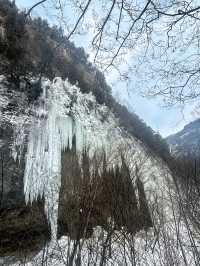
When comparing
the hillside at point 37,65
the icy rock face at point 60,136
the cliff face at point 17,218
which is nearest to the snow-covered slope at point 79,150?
the icy rock face at point 60,136

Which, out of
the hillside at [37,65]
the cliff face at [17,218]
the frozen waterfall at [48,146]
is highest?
the hillside at [37,65]

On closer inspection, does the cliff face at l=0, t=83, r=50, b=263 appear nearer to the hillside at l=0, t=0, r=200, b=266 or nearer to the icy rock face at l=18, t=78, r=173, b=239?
the hillside at l=0, t=0, r=200, b=266

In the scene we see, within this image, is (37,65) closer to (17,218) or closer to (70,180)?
(17,218)

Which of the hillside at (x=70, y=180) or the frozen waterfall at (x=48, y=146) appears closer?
the hillside at (x=70, y=180)

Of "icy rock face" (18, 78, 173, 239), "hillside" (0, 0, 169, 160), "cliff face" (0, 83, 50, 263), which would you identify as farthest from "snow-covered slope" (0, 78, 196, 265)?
"hillside" (0, 0, 169, 160)

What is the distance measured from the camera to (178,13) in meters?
3.64

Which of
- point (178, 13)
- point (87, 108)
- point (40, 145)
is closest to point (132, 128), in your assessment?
point (87, 108)

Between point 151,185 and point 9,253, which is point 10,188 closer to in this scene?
point 9,253

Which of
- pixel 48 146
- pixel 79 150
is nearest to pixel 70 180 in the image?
pixel 48 146

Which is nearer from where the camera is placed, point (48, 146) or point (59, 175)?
point (59, 175)

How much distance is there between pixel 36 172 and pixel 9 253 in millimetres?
3226

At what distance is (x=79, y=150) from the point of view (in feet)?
53.5

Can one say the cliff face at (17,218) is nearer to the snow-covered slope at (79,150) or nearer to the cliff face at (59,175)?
the cliff face at (59,175)

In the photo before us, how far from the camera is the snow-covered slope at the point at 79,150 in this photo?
11734mm
